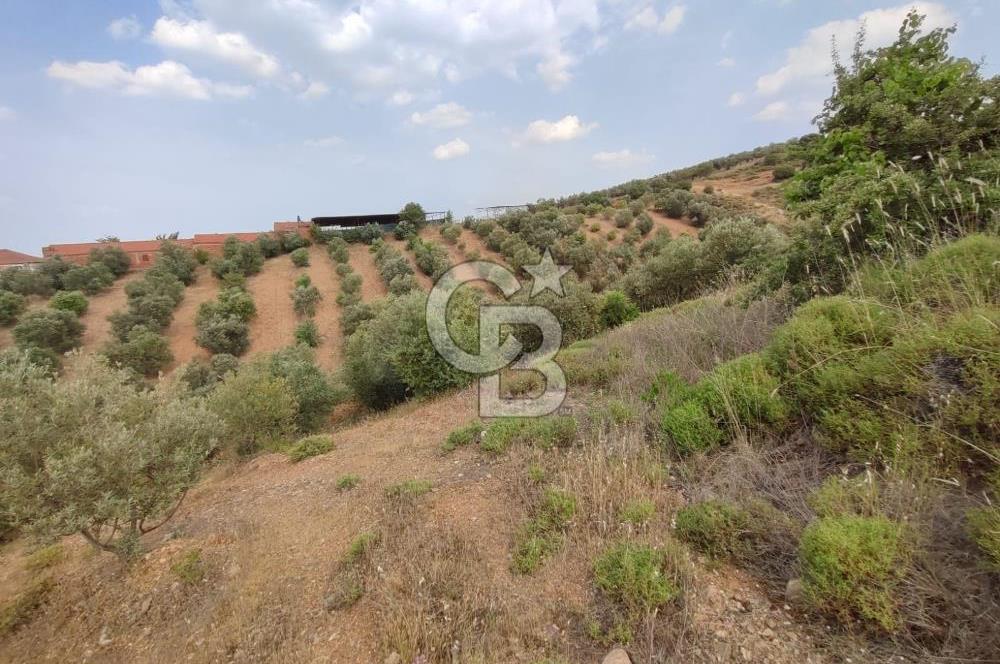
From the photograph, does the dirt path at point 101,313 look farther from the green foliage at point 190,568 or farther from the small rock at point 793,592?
the small rock at point 793,592

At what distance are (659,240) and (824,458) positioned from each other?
2102 centimetres

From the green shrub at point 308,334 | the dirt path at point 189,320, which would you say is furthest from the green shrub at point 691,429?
the dirt path at point 189,320

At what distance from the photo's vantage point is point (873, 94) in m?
4.87

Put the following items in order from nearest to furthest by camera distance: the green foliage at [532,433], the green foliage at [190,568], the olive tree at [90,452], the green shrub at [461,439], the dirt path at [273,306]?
the olive tree at [90,452], the green foliage at [190,568], the green foliage at [532,433], the green shrub at [461,439], the dirt path at [273,306]

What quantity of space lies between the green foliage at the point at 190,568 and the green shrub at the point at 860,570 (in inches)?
172

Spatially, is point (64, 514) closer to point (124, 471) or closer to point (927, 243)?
point (124, 471)

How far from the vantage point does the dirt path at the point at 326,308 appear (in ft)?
61.5

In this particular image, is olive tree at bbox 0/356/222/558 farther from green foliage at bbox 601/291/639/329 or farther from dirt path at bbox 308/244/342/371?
dirt path at bbox 308/244/342/371

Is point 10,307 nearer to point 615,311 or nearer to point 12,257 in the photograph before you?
point 12,257

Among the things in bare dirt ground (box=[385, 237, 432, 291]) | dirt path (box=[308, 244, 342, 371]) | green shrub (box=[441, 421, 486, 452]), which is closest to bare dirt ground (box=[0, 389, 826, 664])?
green shrub (box=[441, 421, 486, 452])

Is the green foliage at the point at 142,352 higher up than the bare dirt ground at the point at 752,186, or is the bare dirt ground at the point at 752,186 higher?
the bare dirt ground at the point at 752,186

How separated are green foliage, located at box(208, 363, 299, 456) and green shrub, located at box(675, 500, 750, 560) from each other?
829cm

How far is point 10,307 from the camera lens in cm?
1967

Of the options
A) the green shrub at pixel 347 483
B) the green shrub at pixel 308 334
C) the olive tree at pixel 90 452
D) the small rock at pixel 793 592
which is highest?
the olive tree at pixel 90 452
